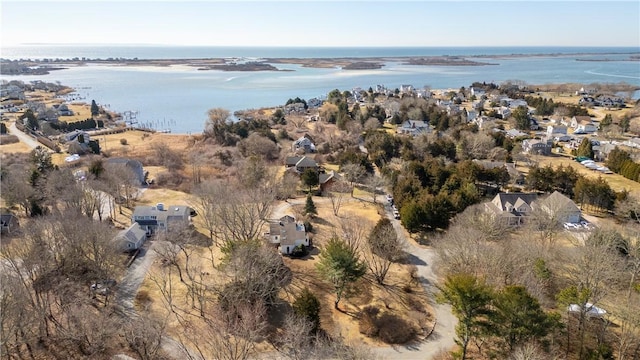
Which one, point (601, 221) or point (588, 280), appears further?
point (601, 221)

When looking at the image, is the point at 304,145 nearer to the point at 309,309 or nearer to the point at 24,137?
the point at 309,309

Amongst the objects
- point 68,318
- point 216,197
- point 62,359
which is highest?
point 216,197

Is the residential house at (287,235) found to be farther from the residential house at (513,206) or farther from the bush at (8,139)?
the bush at (8,139)

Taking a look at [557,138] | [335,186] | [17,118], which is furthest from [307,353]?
[17,118]

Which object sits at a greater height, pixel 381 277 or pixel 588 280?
pixel 588 280

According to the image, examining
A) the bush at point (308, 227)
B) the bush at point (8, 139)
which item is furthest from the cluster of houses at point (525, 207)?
the bush at point (8, 139)

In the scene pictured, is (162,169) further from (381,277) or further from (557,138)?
(557,138)

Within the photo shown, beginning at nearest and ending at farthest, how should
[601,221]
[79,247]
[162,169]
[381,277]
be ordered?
[79,247], [381,277], [601,221], [162,169]

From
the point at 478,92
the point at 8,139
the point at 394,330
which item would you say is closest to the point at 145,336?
the point at 394,330
